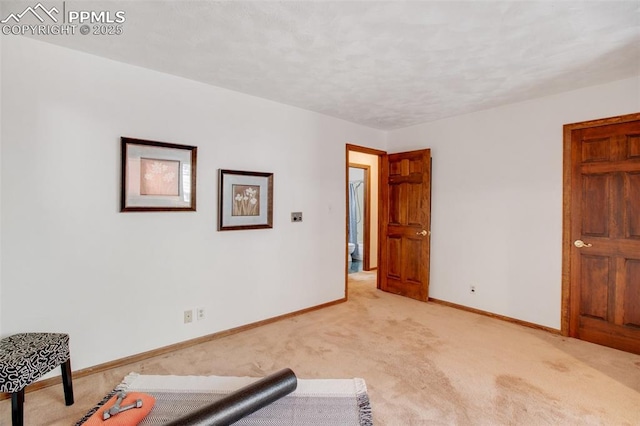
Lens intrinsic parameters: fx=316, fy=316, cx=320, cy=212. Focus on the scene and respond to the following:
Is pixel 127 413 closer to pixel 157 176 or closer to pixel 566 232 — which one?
pixel 157 176

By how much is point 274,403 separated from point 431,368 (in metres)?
1.27

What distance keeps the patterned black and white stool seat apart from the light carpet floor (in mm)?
370

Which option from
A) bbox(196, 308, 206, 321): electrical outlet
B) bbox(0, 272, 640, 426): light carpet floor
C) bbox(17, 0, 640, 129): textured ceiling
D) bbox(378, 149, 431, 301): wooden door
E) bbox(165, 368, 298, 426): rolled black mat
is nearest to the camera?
bbox(165, 368, 298, 426): rolled black mat

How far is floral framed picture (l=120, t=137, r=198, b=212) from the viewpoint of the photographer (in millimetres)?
2545

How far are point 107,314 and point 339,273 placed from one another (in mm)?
2627

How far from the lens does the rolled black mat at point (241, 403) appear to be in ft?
5.15

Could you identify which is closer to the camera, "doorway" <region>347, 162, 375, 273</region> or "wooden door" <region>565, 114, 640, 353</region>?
"wooden door" <region>565, 114, 640, 353</region>

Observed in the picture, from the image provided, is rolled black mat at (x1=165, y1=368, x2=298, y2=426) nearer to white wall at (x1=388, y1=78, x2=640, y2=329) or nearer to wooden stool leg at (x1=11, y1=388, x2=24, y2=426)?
wooden stool leg at (x1=11, y1=388, x2=24, y2=426)

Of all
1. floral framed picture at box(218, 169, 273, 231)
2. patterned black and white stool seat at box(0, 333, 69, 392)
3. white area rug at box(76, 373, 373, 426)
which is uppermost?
floral framed picture at box(218, 169, 273, 231)

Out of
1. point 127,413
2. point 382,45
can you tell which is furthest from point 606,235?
point 127,413

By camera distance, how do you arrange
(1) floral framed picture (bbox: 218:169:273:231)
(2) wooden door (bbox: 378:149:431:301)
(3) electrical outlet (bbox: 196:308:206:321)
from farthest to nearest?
(2) wooden door (bbox: 378:149:431:301) < (1) floral framed picture (bbox: 218:169:273:231) < (3) electrical outlet (bbox: 196:308:206:321)
